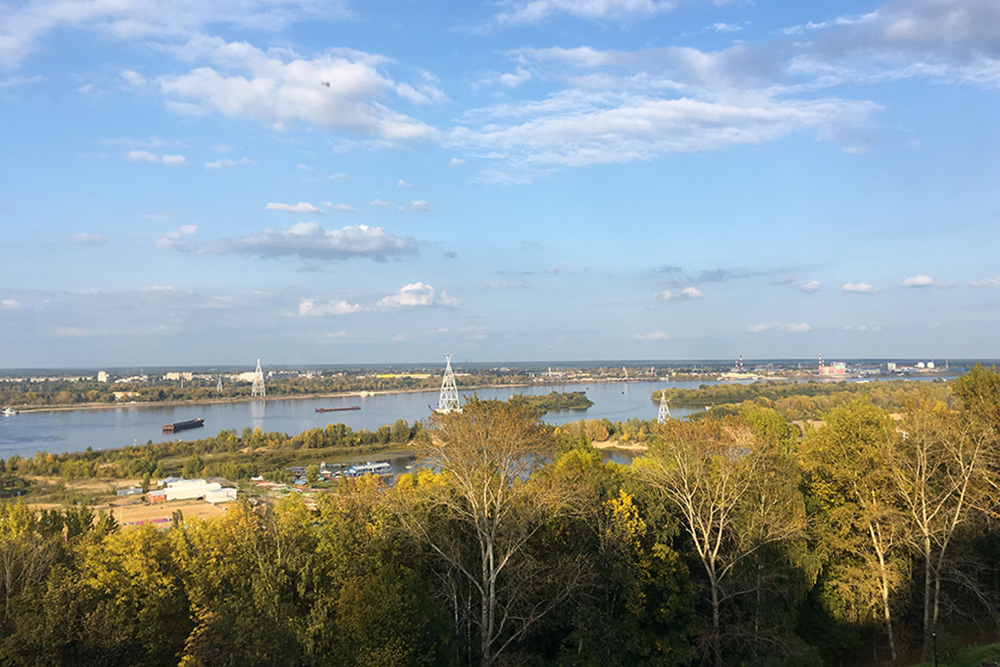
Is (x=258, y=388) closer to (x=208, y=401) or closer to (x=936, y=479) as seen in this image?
(x=208, y=401)

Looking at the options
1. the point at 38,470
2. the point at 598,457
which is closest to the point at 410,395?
the point at 38,470

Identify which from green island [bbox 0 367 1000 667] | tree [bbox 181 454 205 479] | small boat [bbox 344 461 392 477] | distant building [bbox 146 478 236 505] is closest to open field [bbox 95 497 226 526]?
distant building [bbox 146 478 236 505]

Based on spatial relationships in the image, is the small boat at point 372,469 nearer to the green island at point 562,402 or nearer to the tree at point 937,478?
the tree at point 937,478

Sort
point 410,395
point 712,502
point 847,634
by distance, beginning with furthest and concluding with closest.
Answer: point 410,395 < point 847,634 < point 712,502

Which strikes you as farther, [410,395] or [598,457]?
[410,395]

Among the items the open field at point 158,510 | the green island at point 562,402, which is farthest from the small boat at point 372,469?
the green island at point 562,402

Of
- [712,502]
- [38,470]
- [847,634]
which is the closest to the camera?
[712,502]

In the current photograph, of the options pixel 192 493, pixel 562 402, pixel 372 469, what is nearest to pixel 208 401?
pixel 562 402

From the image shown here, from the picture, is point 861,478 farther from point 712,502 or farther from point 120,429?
point 120,429

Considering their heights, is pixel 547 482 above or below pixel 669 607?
above

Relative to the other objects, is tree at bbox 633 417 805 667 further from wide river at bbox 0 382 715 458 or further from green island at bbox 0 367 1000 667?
wide river at bbox 0 382 715 458
